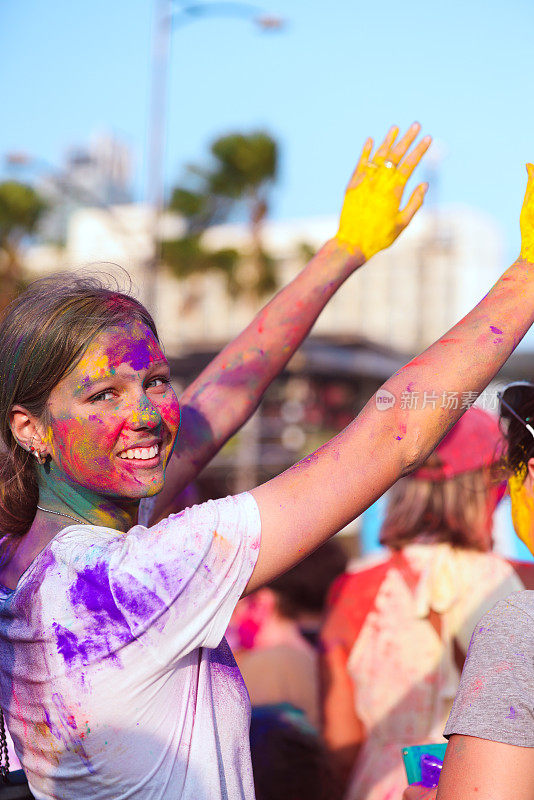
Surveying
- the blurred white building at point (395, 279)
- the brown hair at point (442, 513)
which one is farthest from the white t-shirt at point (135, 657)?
the blurred white building at point (395, 279)

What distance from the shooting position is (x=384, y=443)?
130 centimetres

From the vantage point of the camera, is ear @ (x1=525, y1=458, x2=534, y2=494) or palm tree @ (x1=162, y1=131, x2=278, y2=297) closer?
ear @ (x1=525, y1=458, x2=534, y2=494)

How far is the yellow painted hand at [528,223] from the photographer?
4.61 ft

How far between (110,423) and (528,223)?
2.44 ft

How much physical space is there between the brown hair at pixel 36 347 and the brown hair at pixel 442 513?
152 cm

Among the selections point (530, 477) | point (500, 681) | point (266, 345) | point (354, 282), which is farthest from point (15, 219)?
point (500, 681)

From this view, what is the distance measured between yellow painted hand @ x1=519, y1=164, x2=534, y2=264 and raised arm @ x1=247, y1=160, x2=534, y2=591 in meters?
0.04

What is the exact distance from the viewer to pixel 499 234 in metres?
41.0

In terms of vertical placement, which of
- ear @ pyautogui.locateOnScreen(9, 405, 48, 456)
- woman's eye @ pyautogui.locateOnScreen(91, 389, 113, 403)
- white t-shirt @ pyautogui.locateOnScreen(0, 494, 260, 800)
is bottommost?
white t-shirt @ pyautogui.locateOnScreen(0, 494, 260, 800)

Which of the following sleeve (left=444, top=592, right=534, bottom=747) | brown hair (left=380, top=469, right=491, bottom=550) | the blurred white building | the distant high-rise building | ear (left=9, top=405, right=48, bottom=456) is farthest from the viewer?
the distant high-rise building

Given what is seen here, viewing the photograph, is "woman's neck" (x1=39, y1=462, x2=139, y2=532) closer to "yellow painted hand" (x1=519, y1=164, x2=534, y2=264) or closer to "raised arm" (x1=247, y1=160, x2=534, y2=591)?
"raised arm" (x1=247, y1=160, x2=534, y2=591)

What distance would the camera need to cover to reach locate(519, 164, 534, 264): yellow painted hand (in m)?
1.40

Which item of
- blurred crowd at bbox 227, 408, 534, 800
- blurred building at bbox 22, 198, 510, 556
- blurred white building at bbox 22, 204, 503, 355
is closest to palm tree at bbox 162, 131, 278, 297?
blurred building at bbox 22, 198, 510, 556

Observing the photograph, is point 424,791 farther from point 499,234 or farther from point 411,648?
point 499,234
